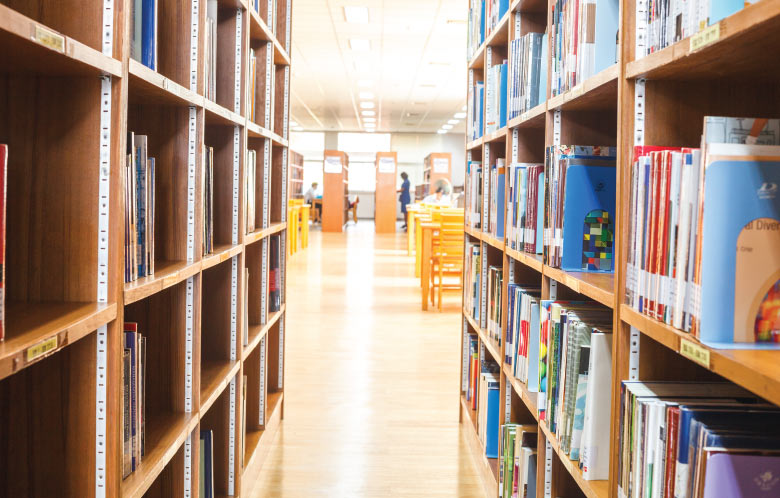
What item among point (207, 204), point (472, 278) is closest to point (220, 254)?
point (207, 204)

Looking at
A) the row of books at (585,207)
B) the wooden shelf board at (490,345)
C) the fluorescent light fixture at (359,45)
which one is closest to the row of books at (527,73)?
the row of books at (585,207)

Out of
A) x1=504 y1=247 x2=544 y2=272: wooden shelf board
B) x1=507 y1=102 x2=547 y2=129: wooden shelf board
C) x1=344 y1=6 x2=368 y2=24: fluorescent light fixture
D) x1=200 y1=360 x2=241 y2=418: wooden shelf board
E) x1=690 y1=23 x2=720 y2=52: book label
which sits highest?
x1=344 y1=6 x2=368 y2=24: fluorescent light fixture

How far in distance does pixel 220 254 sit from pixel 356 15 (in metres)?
6.24

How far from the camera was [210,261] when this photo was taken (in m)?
1.95

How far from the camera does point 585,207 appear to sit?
1755 millimetres

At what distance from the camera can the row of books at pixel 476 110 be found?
10.3 feet

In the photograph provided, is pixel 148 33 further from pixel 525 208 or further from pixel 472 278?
pixel 472 278

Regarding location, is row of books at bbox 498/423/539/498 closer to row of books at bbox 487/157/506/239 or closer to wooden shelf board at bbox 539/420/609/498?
wooden shelf board at bbox 539/420/609/498

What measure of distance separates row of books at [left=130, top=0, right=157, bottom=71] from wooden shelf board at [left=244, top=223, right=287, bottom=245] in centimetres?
97

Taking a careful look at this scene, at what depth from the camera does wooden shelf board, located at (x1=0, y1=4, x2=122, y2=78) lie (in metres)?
0.89

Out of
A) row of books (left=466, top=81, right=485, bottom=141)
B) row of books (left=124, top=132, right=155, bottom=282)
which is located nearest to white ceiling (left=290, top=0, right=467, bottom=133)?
row of books (left=466, top=81, right=485, bottom=141)

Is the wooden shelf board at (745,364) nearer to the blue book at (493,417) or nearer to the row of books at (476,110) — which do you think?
the blue book at (493,417)

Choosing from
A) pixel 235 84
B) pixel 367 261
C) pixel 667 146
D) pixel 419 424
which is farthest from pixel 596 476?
pixel 367 261

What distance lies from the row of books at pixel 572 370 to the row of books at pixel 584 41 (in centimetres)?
57
